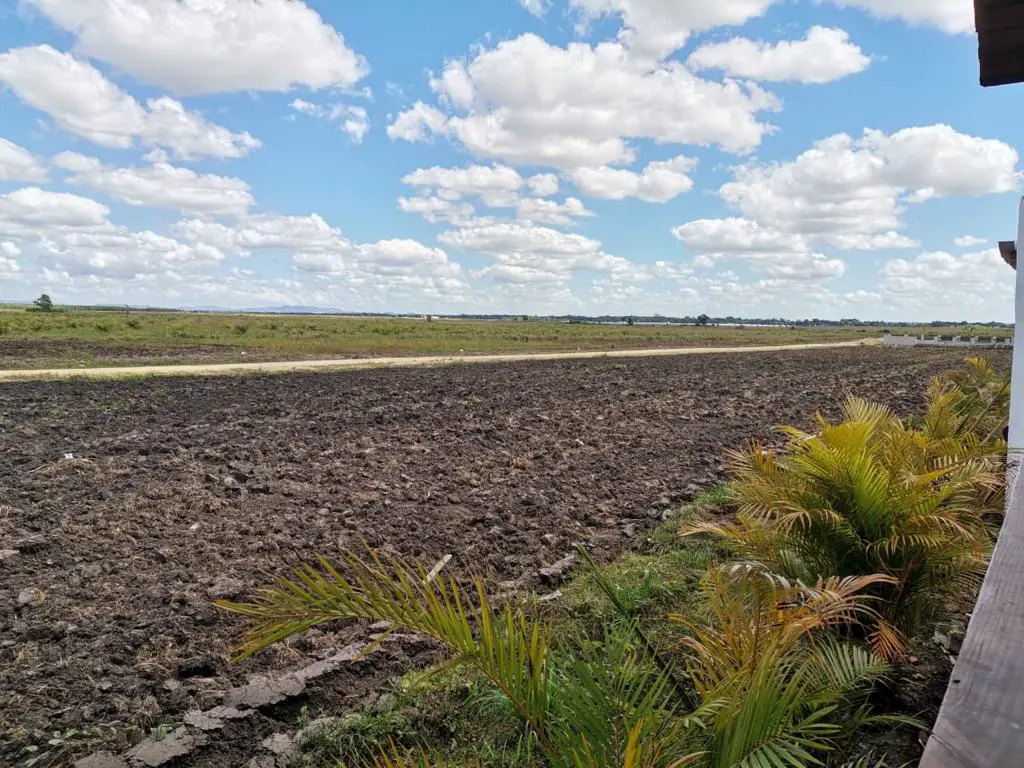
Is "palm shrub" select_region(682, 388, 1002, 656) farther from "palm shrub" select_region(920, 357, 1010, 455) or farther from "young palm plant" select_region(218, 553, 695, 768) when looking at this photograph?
"palm shrub" select_region(920, 357, 1010, 455)

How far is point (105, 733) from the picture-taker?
3.65 m

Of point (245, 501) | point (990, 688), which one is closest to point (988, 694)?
point (990, 688)

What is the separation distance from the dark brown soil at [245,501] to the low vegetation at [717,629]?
2.53 ft

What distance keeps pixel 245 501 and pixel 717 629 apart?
5561mm

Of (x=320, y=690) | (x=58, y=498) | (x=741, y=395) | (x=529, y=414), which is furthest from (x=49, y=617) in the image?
(x=741, y=395)

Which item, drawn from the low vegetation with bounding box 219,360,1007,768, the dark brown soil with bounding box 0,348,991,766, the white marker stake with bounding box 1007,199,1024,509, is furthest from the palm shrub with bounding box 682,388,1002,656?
the dark brown soil with bounding box 0,348,991,766

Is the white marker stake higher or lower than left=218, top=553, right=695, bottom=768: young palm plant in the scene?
higher

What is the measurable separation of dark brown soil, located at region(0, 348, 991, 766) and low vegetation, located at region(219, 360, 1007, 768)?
771mm

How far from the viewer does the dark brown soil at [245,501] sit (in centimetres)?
425

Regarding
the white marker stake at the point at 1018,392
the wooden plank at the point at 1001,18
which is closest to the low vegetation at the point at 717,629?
the white marker stake at the point at 1018,392

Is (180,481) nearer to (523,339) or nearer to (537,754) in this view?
(537,754)

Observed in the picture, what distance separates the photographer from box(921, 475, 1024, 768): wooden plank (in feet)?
3.86

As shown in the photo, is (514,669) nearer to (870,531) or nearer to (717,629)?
(717,629)

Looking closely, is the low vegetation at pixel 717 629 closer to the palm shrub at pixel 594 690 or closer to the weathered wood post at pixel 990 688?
the palm shrub at pixel 594 690
